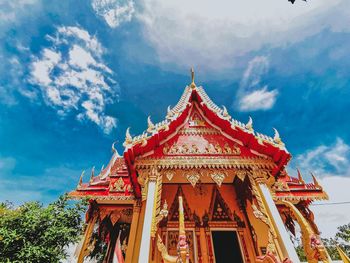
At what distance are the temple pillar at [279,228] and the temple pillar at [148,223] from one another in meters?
3.05

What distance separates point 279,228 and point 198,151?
299 centimetres

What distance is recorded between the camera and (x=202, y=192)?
26.2 feet

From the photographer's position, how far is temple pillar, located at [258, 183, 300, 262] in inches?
176

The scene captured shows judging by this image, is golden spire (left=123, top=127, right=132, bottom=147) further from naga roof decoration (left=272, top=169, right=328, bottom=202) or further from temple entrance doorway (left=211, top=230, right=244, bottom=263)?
naga roof decoration (left=272, top=169, right=328, bottom=202)

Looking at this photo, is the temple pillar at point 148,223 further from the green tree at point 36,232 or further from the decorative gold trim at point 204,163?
the green tree at point 36,232

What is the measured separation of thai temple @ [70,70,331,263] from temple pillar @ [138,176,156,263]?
2 cm

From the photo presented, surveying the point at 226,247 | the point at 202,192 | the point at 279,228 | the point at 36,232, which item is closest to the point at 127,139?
the point at 202,192

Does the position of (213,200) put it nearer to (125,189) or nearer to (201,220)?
(201,220)

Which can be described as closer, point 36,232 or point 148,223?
point 148,223

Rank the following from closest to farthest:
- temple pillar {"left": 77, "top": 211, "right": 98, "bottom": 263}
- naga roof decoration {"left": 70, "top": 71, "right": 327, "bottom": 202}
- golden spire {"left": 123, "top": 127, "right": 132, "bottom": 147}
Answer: golden spire {"left": 123, "top": 127, "right": 132, "bottom": 147} < naga roof decoration {"left": 70, "top": 71, "right": 327, "bottom": 202} < temple pillar {"left": 77, "top": 211, "right": 98, "bottom": 263}

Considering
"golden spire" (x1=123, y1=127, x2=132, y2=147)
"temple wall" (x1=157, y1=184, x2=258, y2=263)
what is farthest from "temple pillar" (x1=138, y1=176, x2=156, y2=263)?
"temple wall" (x1=157, y1=184, x2=258, y2=263)

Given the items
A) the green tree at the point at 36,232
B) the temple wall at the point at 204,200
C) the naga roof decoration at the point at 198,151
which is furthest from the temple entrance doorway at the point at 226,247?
the green tree at the point at 36,232

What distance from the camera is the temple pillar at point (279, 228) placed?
4461mm

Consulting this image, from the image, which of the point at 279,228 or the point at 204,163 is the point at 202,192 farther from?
the point at 279,228
